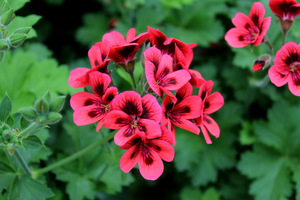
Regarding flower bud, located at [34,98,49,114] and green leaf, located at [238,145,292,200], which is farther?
green leaf, located at [238,145,292,200]

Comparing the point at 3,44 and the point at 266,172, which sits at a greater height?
the point at 3,44

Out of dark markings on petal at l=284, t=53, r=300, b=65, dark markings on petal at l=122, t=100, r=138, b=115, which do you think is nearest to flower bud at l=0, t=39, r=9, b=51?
dark markings on petal at l=122, t=100, r=138, b=115

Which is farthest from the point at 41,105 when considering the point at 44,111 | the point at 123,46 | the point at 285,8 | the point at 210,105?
the point at 285,8

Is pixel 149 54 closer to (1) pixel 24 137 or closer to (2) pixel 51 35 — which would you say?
(1) pixel 24 137

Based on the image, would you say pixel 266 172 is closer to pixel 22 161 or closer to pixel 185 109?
pixel 185 109

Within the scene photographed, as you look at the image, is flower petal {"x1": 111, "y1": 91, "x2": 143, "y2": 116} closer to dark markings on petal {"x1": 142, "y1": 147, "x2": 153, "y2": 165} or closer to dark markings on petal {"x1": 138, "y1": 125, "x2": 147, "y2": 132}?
dark markings on petal {"x1": 138, "y1": 125, "x2": 147, "y2": 132}

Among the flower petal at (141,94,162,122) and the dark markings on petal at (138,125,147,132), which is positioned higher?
the flower petal at (141,94,162,122)

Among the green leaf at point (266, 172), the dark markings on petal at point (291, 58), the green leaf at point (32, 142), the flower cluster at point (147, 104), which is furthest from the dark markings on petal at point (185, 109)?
the green leaf at point (266, 172)
